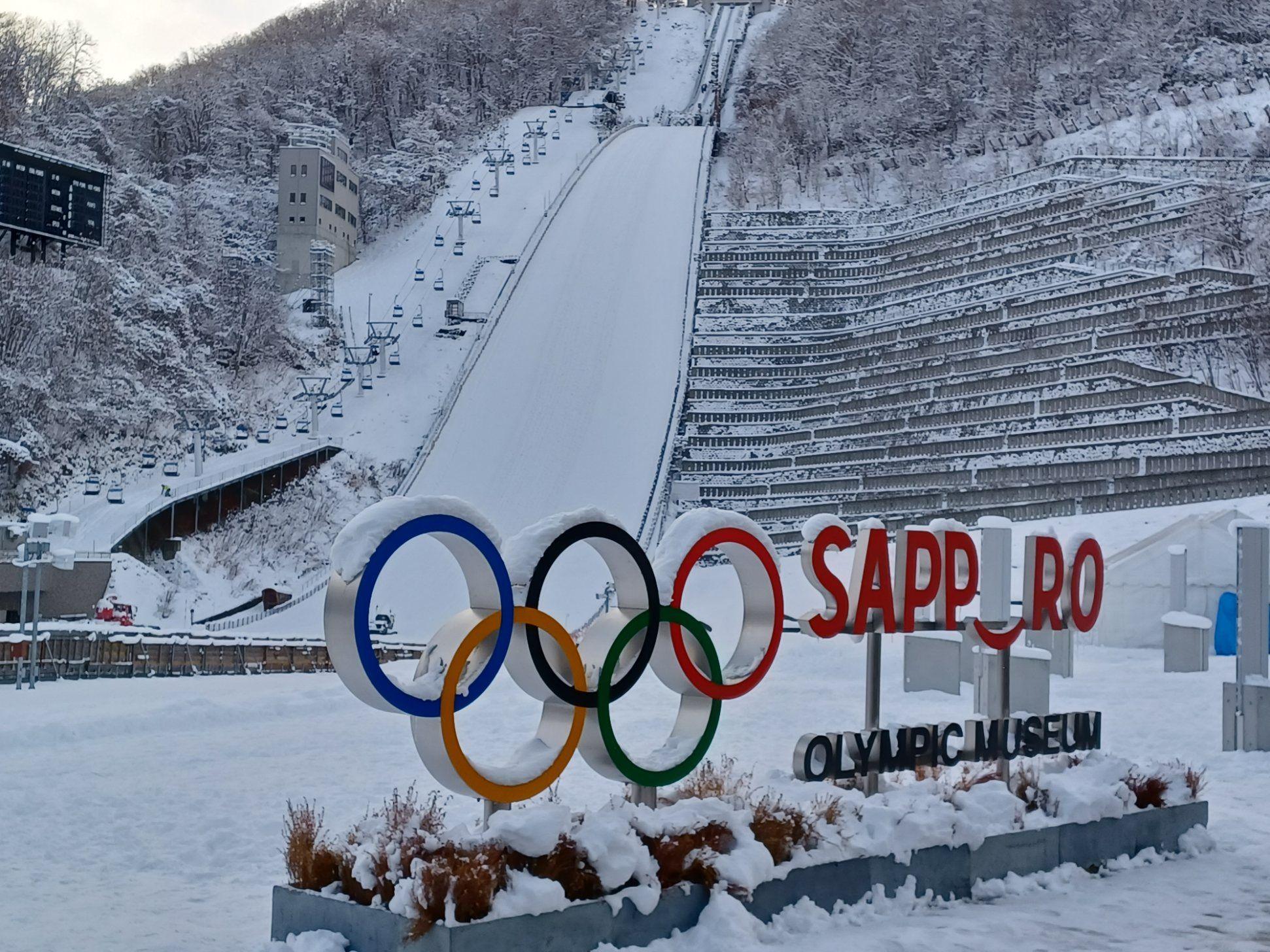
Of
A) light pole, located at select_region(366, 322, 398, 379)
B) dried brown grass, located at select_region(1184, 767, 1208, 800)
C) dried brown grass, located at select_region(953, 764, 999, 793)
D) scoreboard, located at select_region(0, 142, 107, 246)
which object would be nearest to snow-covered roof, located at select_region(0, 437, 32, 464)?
scoreboard, located at select_region(0, 142, 107, 246)

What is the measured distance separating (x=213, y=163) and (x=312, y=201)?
1562 centimetres

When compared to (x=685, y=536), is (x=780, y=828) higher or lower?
lower

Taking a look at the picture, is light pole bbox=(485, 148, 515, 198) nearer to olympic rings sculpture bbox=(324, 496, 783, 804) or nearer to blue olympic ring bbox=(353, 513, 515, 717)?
olympic rings sculpture bbox=(324, 496, 783, 804)

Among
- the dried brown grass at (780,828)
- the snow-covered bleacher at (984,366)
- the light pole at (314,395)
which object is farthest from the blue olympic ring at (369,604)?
the light pole at (314,395)

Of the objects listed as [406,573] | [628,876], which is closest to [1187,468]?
[406,573]

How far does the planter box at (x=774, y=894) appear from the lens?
275 inches

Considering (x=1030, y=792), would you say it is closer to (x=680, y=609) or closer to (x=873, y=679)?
(x=873, y=679)

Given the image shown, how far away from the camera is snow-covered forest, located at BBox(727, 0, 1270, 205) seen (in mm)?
68938

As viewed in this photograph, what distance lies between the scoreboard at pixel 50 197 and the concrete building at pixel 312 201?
23.7m

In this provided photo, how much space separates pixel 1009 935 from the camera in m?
8.34

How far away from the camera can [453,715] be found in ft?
25.5

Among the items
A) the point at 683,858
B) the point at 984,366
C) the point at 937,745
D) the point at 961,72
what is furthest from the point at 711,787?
the point at 961,72

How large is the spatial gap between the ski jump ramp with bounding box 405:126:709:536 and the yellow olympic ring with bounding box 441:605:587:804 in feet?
97.6

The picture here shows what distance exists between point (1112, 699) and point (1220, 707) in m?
1.32
